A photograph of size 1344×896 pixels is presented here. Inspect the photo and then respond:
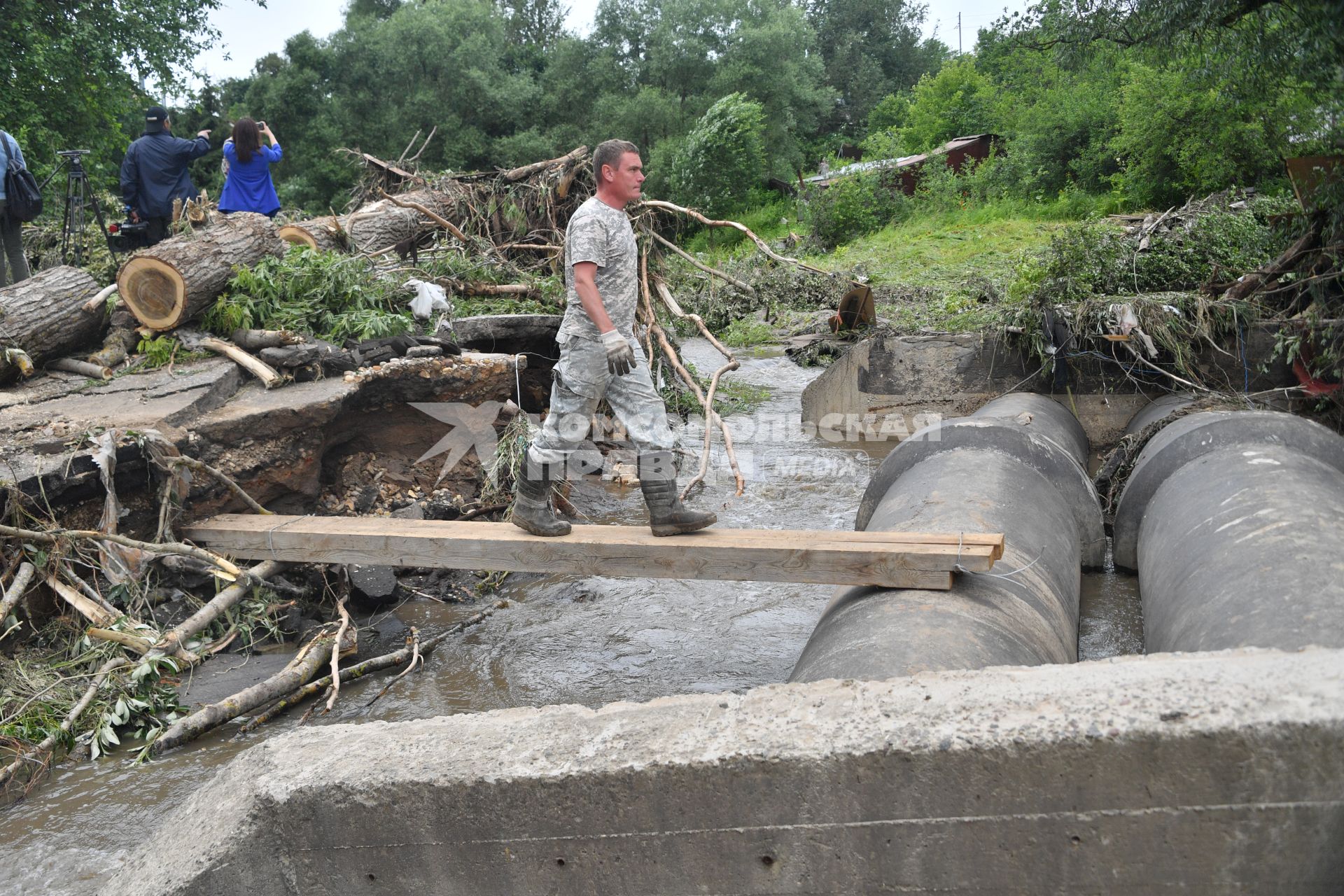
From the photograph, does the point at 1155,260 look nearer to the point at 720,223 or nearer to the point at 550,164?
the point at 720,223

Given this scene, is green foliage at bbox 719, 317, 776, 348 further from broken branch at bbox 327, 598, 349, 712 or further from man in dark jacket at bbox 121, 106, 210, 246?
broken branch at bbox 327, 598, 349, 712

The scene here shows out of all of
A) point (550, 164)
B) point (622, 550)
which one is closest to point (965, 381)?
point (550, 164)

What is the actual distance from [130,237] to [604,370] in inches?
251

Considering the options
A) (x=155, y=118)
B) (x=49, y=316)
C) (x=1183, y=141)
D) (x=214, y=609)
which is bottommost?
(x=214, y=609)

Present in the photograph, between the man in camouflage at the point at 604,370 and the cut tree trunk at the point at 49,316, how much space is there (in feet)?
12.4

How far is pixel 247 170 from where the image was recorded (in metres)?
8.93

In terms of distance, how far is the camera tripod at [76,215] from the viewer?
9.48m

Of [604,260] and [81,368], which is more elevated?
[604,260]

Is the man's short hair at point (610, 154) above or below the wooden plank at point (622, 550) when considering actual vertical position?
above

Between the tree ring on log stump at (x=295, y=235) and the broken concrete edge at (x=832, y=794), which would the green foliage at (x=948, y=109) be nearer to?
the tree ring on log stump at (x=295, y=235)

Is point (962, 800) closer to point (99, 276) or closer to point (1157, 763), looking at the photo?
point (1157, 763)

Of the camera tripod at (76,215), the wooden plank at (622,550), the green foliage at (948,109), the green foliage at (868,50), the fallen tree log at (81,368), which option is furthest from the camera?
the green foliage at (868,50)

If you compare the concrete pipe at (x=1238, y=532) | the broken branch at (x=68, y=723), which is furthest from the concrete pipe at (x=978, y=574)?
the broken branch at (x=68, y=723)

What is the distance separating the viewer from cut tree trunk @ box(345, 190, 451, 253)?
32.7 feet
